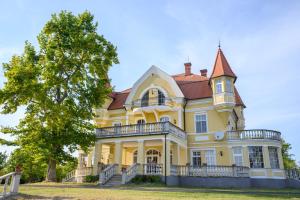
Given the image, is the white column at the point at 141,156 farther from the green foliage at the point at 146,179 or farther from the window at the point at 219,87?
the window at the point at 219,87

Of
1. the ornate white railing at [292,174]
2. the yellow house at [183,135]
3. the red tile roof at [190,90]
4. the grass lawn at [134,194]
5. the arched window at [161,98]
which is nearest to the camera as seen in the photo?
the grass lawn at [134,194]

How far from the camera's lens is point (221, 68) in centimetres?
2598

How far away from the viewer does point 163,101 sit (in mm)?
27297

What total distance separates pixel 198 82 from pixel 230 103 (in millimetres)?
5102

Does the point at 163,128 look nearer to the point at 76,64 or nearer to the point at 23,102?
the point at 76,64

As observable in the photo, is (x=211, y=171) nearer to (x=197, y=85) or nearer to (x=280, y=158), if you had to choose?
(x=280, y=158)

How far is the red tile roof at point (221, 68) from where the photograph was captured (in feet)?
83.6

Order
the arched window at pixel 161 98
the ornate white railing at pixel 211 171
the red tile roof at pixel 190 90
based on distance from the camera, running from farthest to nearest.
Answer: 1. the arched window at pixel 161 98
2. the red tile roof at pixel 190 90
3. the ornate white railing at pixel 211 171

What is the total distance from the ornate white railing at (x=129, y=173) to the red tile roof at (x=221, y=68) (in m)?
11.3

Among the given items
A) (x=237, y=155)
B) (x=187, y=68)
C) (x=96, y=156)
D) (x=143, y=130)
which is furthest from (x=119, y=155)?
(x=187, y=68)

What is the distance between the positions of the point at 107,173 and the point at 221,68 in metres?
14.1

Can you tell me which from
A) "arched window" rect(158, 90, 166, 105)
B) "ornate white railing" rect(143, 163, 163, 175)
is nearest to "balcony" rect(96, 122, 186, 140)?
"ornate white railing" rect(143, 163, 163, 175)

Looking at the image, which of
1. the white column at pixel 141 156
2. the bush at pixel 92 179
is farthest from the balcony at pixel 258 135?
the bush at pixel 92 179

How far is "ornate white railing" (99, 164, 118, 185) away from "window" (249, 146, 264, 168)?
1148 cm
